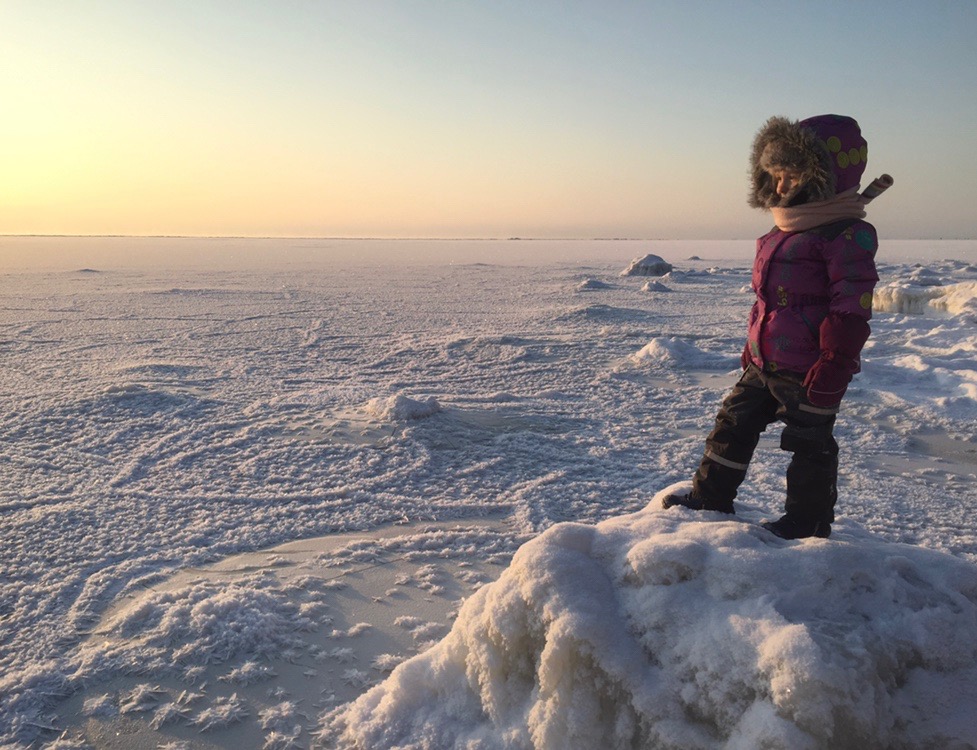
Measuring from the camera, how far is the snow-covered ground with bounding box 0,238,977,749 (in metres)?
1.44

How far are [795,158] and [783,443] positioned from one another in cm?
88

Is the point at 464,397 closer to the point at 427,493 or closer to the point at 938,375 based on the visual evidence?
the point at 427,493

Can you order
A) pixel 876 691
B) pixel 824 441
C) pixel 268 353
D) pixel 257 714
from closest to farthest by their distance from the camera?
pixel 876 691, pixel 257 714, pixel 824 441, pixel 268 353

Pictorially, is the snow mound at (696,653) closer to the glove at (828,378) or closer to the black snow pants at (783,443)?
the black snow pants at (783,443)

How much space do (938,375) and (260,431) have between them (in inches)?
228

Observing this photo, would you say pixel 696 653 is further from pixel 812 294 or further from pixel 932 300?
pixel 932 300

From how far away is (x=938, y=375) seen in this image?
587 centimetres

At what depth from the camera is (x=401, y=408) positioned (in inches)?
179

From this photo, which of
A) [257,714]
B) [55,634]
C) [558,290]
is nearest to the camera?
[257,714]

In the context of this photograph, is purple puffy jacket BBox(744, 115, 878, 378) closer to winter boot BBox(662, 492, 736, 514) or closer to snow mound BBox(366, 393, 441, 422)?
winter boot BBox(662, 492, 736, 514)

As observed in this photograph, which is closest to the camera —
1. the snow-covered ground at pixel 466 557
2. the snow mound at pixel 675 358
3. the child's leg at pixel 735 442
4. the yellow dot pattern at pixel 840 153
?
the snow-covered ground at pixel 466 557

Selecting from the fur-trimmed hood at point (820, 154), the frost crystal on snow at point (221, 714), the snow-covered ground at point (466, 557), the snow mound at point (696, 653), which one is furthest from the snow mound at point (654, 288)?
the frost crystal on snow at point (221, 714)

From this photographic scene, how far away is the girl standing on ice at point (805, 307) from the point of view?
192 cm

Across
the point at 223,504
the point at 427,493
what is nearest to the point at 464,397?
the point at 427,493
